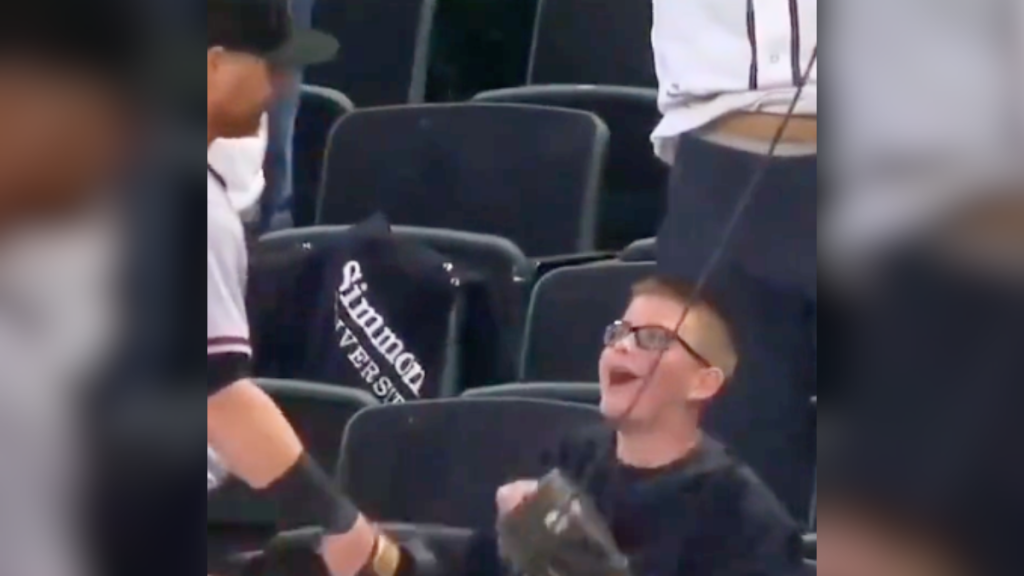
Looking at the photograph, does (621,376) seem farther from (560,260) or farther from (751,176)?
(560,260)

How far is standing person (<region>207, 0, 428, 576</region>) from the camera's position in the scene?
0.76 metres

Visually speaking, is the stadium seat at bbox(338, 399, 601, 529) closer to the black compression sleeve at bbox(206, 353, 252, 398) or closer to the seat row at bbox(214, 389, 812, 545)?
the seat row at bbox(214, 389, 812, 545)

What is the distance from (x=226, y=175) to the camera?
2.56ft

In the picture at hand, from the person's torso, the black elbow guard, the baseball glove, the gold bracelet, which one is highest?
the person's torso

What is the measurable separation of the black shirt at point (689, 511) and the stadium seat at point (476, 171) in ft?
0.93

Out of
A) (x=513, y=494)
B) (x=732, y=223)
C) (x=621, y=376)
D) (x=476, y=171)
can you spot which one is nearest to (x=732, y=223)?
(x=732, y=223)

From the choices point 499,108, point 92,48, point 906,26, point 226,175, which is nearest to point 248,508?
point 226,175

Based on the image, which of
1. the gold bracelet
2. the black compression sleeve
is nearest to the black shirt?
the gold bracelet

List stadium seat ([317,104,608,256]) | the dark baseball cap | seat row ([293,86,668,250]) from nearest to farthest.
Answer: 1. the dark baseball cap
2. seat row ([293,86,668,250])
3. stadium seat ([317,104,608,256])

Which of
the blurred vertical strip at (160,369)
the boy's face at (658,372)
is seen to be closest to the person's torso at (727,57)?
the boy's face at (658,372)

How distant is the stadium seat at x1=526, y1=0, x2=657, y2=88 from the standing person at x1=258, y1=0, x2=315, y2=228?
0.20m

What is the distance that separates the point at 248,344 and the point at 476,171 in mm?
487

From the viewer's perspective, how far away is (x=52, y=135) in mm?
633

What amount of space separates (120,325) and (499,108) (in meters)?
0.80
